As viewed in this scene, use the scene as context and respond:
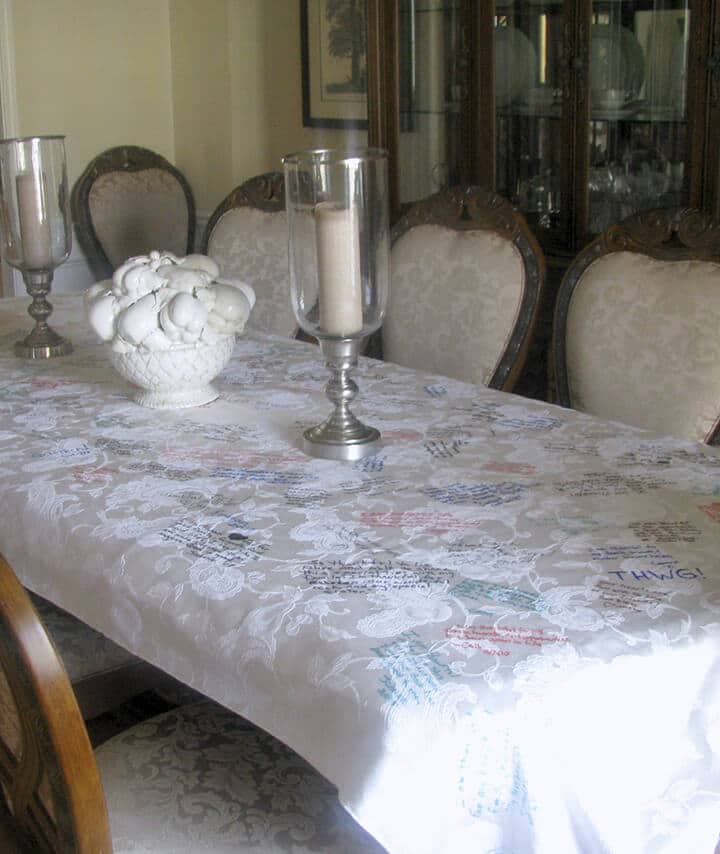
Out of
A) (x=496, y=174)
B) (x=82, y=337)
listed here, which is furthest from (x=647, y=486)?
(x=496, y=174)

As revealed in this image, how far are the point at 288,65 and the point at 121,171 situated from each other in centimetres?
67

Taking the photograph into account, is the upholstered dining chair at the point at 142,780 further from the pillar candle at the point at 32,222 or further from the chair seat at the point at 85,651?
the pillar candle at the point at 32,222

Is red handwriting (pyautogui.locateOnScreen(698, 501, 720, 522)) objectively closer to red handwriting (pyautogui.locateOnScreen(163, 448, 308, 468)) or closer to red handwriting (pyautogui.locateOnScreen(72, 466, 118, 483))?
red handwriting (pyautogui.locateOnScreen(163, 448, 308, 468))

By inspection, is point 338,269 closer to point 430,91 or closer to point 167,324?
point 167,324

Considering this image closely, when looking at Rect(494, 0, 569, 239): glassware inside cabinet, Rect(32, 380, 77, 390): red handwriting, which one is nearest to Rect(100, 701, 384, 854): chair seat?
Rect(32, 380, 77, 390): red handwriting

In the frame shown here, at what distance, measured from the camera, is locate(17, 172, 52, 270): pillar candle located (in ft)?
6.68

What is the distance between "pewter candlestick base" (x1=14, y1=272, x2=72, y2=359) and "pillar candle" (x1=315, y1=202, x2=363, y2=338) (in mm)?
793

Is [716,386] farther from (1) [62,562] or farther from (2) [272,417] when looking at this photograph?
(1) [62,562]

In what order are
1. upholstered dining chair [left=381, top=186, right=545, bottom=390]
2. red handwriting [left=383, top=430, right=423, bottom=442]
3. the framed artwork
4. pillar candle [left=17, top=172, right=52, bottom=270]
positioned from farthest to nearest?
the framed artwork → upholstered dining chair [left=381, top=186, right=545, bottom=390] → pillar candle [left=17, top=172, right=52, bottom=270] → red handwriting [left=383, top=430, right=423, bottom=442]

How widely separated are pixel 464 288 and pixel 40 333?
2.64ft

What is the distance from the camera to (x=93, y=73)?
3.77 m

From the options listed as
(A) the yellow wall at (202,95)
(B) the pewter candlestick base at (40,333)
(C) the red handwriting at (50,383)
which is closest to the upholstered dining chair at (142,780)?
(C) the red handwriting at (50,383)

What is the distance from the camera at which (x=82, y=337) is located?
88.8 inches

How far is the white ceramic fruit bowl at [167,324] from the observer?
1.67 meters
